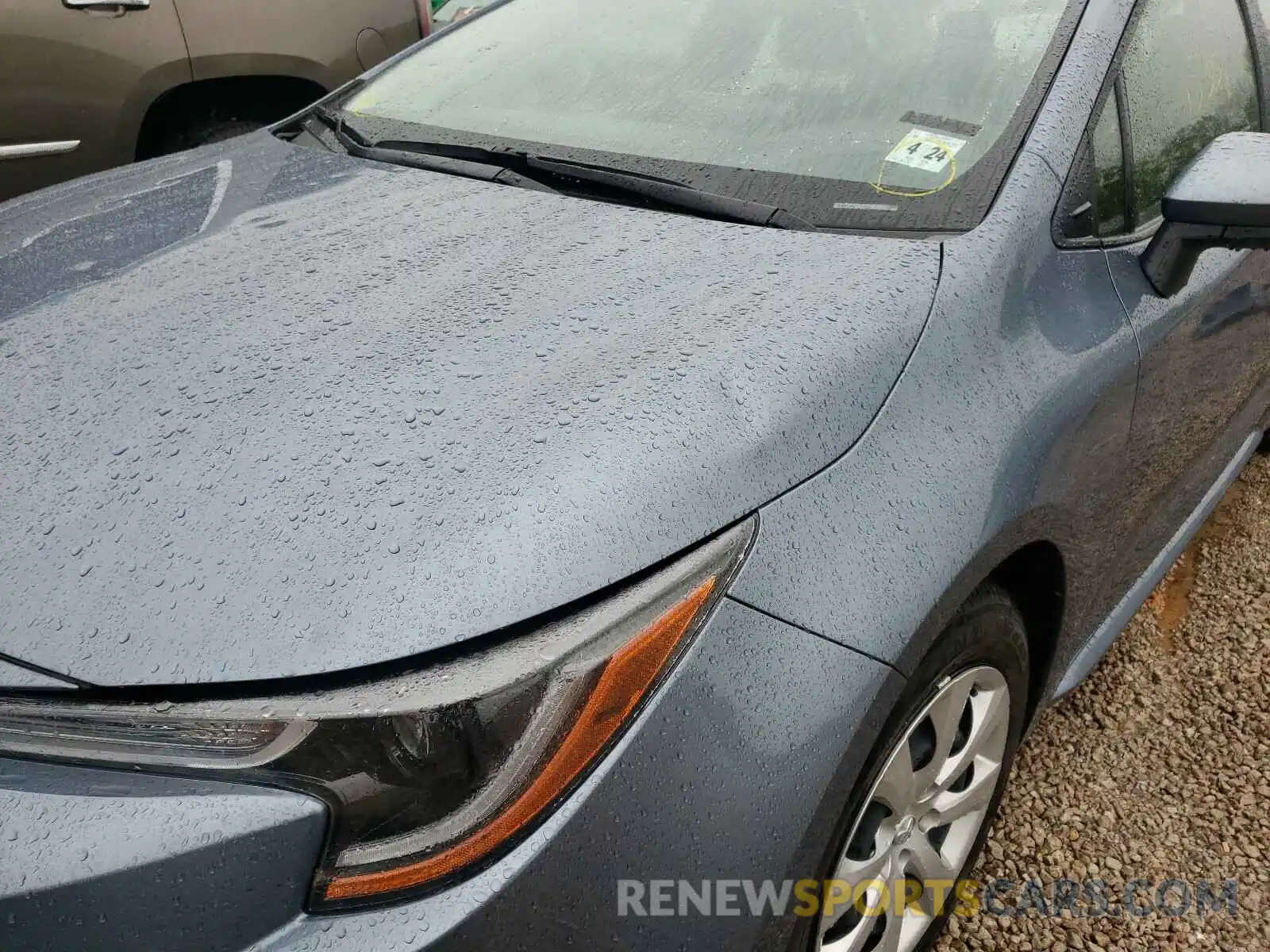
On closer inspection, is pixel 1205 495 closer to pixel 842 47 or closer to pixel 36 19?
pixel 842 47

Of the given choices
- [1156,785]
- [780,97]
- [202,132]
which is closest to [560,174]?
[780,97]

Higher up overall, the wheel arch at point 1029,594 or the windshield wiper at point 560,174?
the windshield wiper at point 560,174

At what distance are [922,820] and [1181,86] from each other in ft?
4.82

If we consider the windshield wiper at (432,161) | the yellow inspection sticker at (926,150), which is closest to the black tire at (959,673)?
the yellow inspection sticker at (926,150)

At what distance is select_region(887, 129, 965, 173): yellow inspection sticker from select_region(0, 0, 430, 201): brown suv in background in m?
2.87

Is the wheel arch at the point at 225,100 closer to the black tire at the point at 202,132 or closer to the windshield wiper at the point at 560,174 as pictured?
the black tire at the point at 202,132

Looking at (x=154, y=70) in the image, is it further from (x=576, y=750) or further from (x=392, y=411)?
(x=576, y=750)

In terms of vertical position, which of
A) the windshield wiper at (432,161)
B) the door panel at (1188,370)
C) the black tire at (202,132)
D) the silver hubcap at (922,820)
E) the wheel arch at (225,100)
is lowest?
the silver hubcap at (922,820)

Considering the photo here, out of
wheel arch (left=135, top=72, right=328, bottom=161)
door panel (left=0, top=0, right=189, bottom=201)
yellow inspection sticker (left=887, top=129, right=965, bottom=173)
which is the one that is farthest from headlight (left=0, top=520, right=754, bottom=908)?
wheel arch (left=135, top=72, right=328, bottom=161)

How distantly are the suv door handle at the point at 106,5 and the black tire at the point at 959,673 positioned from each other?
3390 mm

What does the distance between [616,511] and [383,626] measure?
27 centimetres

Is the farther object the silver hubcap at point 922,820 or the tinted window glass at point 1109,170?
the tinted window glass at point 1109,170

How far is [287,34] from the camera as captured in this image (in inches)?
148

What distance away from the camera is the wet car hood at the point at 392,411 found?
1.02 m
